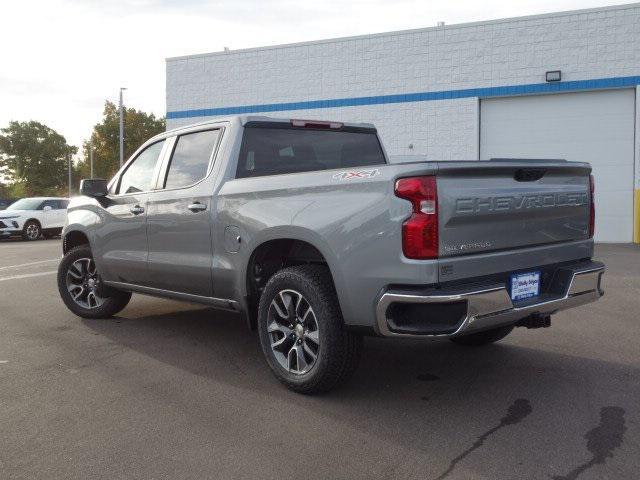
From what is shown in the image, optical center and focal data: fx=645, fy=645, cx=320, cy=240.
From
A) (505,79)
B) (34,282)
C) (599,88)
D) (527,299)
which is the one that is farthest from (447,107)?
(527,299)

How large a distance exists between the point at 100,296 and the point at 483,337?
387 centimetres

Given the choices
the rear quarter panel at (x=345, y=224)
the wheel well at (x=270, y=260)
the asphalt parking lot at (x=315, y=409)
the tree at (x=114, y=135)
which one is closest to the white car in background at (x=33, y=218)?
the asphalt parking lot at (x=315, y=409)

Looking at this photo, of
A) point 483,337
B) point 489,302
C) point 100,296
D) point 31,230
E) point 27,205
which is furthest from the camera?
point 27,205

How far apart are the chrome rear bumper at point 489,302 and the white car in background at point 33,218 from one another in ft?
65.3

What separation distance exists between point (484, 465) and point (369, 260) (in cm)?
125

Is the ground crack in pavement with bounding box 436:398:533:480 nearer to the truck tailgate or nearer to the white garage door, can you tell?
the truck tailgate

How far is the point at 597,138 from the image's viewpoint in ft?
55.8

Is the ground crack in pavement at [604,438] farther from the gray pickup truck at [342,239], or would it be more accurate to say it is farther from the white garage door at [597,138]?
the white garage door at [597,138]

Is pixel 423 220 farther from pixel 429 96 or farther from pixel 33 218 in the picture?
pixel 33 218

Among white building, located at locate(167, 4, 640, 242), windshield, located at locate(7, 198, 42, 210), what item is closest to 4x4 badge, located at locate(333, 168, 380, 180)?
white building, located at locate(167, 4, 640, 242)

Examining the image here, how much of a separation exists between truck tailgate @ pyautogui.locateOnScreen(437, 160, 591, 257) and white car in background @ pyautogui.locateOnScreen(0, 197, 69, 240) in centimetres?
1996

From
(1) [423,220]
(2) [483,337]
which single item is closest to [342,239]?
(1) [423,220]

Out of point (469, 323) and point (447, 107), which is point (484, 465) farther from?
point (447, 107)

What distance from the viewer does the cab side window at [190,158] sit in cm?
520
